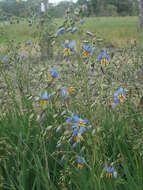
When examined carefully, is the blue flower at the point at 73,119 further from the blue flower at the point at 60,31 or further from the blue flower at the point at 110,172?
the blue flower at the point at 60,31

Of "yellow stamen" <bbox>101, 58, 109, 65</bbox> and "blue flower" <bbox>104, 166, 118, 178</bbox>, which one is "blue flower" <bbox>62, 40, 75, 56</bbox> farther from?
"blue flower" <bbox>104, 166, 118, 178</bbox>

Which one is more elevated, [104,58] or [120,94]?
[104,58]

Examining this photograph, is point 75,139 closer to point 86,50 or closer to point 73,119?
point 73,119

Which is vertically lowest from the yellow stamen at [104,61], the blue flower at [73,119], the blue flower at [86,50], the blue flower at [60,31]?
the blue flower at [73,119]

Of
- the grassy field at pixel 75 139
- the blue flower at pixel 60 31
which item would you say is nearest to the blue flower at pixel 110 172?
Result: the grassy field at pixel 75 139

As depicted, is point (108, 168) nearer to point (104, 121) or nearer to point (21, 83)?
point (104, 121)

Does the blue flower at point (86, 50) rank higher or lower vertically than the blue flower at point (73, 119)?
higher

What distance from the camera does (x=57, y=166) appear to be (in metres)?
2.39

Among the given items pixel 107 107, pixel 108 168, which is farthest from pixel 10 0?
pixel 108 168


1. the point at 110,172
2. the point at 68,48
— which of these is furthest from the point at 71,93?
the point at 110,172

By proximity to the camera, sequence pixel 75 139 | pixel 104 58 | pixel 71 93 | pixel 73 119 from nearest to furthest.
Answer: pixel 73 119 → pixel 75 139 → pixel 71 93 → pixel 104 58

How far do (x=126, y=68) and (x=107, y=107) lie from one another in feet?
1.45

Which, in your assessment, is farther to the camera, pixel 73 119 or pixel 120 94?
pixel 120 94

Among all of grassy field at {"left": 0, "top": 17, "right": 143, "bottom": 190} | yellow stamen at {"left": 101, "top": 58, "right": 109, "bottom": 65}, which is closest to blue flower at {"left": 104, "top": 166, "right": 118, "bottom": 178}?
grassy field at {"left": 0, "top": 17, "right": 143, "bottom": 190}
